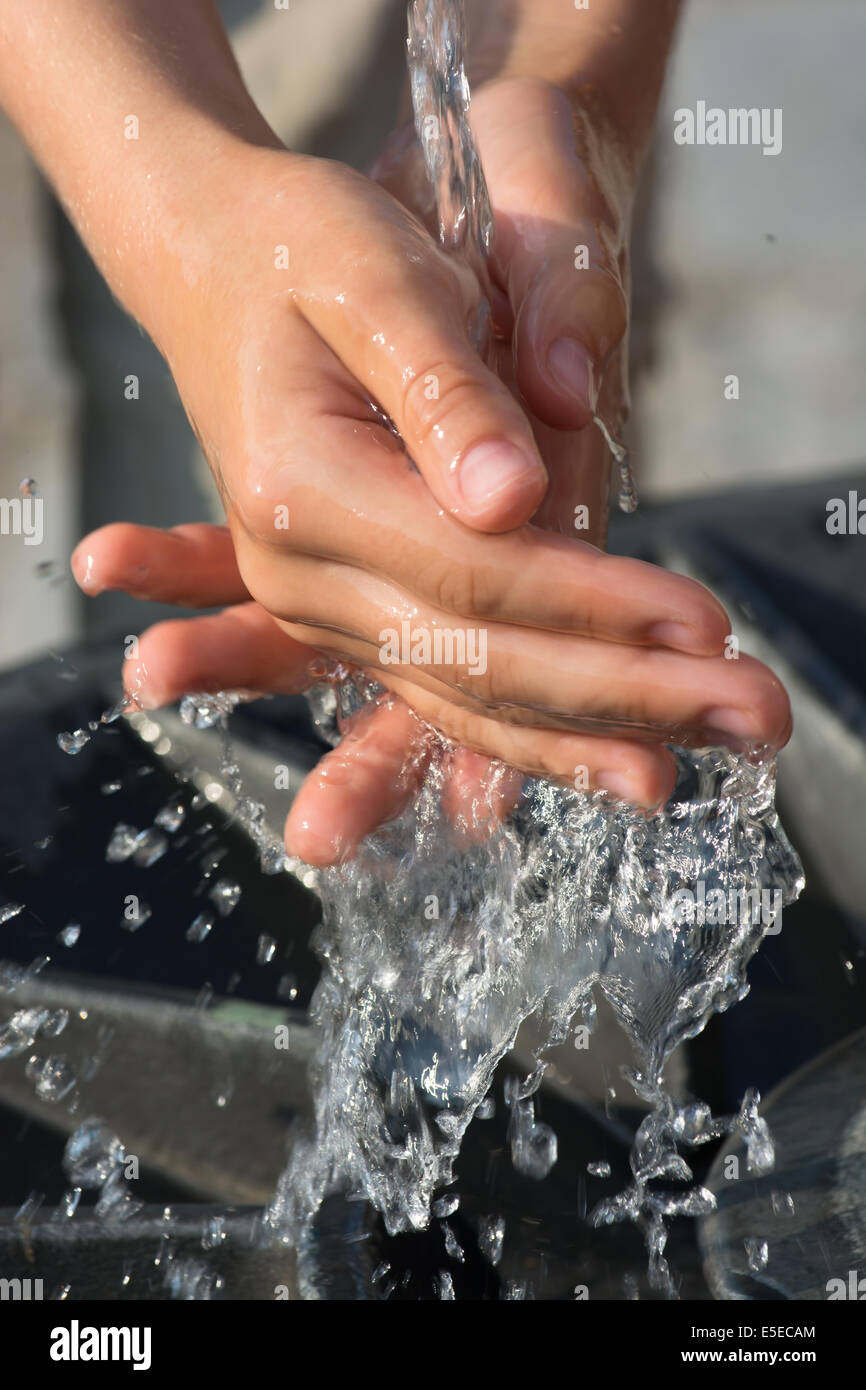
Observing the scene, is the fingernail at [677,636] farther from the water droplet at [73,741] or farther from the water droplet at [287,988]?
the water droplet at [73,741]

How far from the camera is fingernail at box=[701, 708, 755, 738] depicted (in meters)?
0.51

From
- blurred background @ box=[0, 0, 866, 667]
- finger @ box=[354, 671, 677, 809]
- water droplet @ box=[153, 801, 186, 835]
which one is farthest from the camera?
blurred background @ box=[0, 0, 866, 667]

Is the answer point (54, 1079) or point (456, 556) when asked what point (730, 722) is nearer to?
point (456, 556)

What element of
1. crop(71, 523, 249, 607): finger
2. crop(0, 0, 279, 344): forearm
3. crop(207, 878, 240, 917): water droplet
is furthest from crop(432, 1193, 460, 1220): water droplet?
crop(0, 0, 279, 344): forearm

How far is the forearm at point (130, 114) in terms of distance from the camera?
60 centimetres

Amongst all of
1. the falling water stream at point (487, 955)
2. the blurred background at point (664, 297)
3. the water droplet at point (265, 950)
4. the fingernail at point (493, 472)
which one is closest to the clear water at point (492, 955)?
the falling water stream at point (487, 955)

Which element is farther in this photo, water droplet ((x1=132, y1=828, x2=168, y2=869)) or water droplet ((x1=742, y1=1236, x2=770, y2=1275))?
water droplet ((x1=132, y1=828, x2=168, y2=869))

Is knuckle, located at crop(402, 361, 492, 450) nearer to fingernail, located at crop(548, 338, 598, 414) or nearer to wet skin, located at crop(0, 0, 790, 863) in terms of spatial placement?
wet skin, located at crop(0, 0, 790, 863)

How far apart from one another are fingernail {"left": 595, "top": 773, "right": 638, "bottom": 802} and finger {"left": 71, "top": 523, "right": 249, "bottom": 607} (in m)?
0.28

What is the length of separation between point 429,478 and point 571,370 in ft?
0.46

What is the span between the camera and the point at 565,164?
71 cm

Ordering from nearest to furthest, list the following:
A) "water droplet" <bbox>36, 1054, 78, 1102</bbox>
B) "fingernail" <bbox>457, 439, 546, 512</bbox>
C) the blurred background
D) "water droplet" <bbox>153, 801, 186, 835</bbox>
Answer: "fingernail" <bbox>457, 439, 546, 512</bbox>
"water droplet" <bbox>36, 1054, 78, 1102</bbox>
"water droplet" <bbox>153, 801, 186, 835</bbox>
the blurred background

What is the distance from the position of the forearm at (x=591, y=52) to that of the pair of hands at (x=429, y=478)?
0.18m
